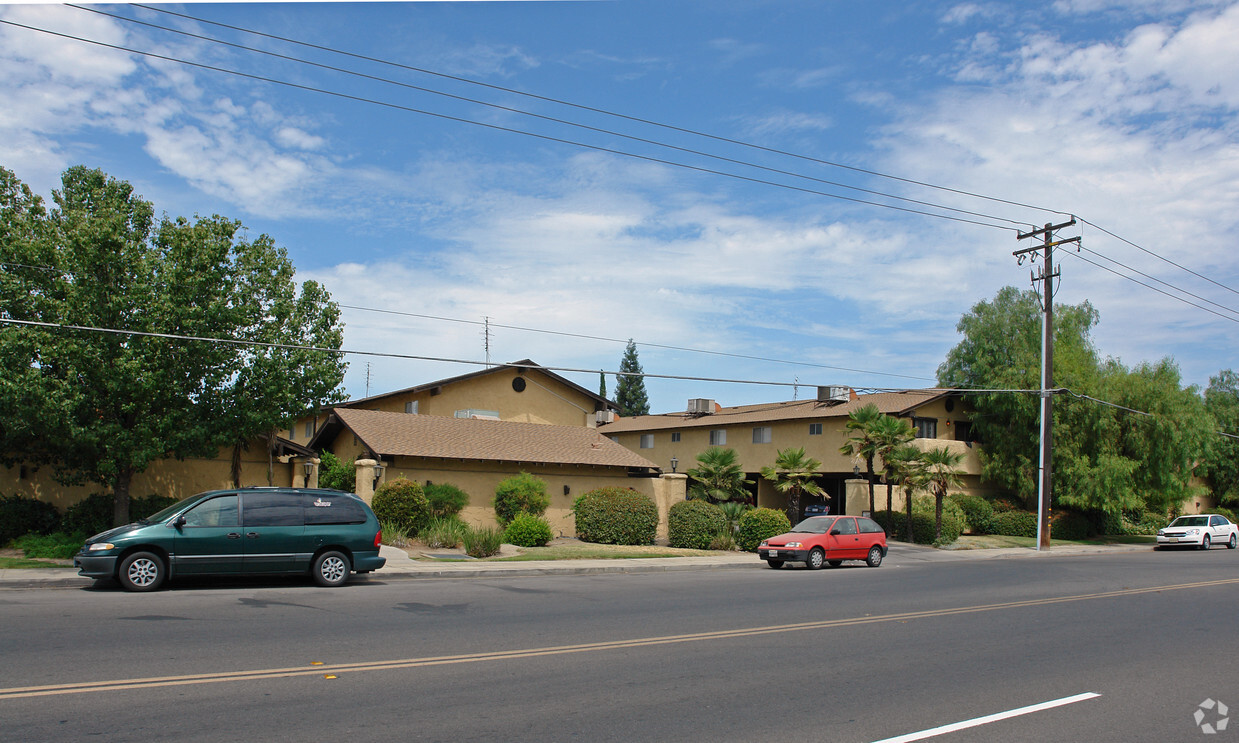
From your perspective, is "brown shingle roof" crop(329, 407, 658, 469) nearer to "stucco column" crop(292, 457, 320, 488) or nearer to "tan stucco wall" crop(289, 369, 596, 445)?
"stucco column" crop(292, 457, 320, 488)

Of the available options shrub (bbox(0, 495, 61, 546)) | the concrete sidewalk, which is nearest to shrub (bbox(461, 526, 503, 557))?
the concrete sidewalk

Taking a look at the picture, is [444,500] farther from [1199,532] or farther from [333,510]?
[1199,532]

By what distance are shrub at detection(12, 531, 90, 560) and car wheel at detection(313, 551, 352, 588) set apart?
6.97m

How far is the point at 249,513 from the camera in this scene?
48.3 feet

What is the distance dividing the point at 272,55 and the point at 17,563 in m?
11.2

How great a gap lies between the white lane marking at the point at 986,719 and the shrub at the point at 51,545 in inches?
721

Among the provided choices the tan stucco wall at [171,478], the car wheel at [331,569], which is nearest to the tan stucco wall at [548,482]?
the tan stucco wall at [171,478]

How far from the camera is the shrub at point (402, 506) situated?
23359mm

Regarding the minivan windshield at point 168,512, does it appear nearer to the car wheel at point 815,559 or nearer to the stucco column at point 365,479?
the stucco column at point 365,479

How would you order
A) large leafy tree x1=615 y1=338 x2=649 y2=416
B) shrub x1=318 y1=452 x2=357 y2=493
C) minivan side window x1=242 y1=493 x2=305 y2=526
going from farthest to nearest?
large leafy tree x1=615 y1=338 x2=649 y2=416 → shrub x1=318 y1=452 x2=357 y2=493 → minivan side window x1=242 y1=493 x2=305 y2=526

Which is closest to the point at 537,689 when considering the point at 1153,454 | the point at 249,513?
the point at 249,513

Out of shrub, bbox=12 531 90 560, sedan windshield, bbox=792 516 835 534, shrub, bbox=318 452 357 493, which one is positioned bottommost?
shrub, bbox=12 531 90 560

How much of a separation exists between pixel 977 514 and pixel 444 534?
24.8 m

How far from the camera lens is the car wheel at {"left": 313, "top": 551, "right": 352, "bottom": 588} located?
15.1 meters
